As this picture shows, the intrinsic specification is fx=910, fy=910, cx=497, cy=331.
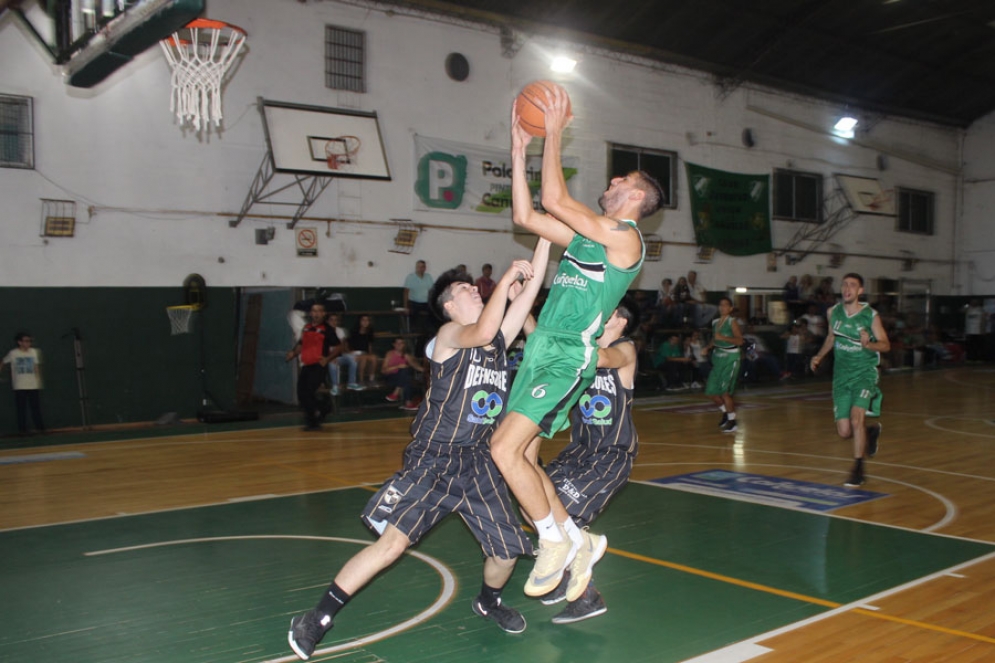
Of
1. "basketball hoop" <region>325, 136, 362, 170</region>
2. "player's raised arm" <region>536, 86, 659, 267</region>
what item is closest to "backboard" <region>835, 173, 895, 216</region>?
"basketball hoop" <region>325, 136, 362, 170</region>

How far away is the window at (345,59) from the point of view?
1512 cm

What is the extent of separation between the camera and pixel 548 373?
13.4 ft

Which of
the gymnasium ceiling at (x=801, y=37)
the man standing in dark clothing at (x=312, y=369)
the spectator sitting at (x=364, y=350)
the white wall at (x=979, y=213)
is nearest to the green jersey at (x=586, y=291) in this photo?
the man standing in dark clothing at (x=312, y=369)

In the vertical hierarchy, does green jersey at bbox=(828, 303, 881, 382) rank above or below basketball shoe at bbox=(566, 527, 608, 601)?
above

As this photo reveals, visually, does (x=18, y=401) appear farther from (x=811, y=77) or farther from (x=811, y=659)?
(x=811, y=77)

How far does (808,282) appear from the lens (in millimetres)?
21547

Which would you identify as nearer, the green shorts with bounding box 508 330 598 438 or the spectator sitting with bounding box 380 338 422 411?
the green shorts with bounding box 508 330 598 438

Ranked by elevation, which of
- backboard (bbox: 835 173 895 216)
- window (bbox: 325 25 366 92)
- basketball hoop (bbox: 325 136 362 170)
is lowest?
basketball hoop (bbox: 325 136 362 170)

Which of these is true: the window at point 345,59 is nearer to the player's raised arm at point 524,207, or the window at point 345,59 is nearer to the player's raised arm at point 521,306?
the player's raised arm at point 524,207

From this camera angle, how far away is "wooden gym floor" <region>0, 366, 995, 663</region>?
4105 millimetres

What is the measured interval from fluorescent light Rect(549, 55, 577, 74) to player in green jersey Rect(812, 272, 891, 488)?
10.5 m

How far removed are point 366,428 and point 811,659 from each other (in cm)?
909

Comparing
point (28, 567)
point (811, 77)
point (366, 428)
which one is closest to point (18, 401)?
point (366, 428)

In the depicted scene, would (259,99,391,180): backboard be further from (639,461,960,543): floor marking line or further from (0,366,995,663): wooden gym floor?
(639,461,960,543): floor marking line
